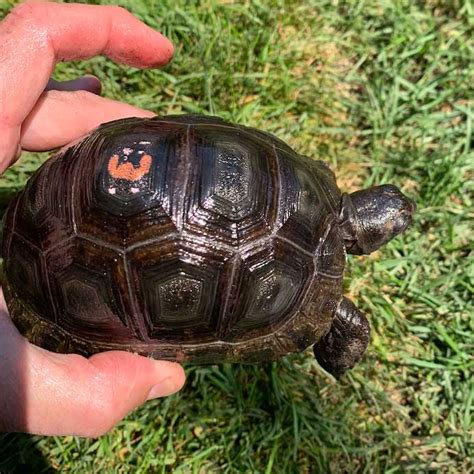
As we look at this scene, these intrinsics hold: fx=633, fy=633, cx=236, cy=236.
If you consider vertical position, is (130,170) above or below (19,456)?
above

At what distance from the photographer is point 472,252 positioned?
3889 millimetres

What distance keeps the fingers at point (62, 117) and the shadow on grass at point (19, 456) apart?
157 cm

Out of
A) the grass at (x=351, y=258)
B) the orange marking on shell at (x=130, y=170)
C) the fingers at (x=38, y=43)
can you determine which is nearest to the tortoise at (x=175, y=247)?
the orange marking on shell at (x=130, y=170)

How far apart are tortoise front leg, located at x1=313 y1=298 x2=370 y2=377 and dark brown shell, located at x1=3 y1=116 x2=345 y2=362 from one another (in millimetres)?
268

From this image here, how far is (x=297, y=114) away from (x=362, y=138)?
0.46 meters

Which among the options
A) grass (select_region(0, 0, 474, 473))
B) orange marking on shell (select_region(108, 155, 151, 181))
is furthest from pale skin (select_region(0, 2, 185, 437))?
grass (select_region(0, 0, 474, 473))

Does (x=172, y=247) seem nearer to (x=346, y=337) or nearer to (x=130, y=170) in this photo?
(x=130, y=170)

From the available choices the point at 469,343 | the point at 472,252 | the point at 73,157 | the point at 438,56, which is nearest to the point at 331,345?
the point at 469,343

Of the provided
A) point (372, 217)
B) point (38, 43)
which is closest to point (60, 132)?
point (38, 43)

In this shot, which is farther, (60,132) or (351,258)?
(351,258)

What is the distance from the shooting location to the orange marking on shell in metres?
2.51

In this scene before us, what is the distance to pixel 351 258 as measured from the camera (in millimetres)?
3816

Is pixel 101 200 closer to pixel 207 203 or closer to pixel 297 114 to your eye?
pixel 207 203

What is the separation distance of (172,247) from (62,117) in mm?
1103
